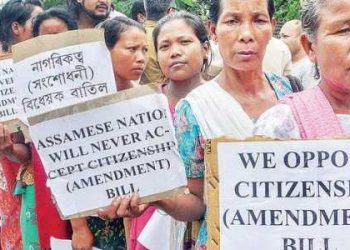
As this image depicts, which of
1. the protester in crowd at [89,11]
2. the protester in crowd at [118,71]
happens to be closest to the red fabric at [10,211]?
the protester in crowd at [118,71]

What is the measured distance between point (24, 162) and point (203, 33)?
110cm

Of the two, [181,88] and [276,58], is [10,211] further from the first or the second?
[276,58]

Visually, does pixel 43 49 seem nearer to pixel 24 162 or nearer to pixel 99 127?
pixel 99 127

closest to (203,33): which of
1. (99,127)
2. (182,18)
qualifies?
(182,18)

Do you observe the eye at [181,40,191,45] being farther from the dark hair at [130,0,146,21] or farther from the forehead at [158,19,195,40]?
the dark hair at [130,0,146,21]

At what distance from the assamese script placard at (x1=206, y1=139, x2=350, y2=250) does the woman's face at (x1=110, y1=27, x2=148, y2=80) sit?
5.89 ft

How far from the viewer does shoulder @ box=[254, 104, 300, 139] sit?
6.41ft

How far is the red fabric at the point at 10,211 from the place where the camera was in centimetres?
403

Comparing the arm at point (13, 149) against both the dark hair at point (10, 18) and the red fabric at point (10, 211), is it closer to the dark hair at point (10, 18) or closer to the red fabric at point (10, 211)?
the red fabric at point (10, 211)

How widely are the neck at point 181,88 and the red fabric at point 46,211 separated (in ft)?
2.32

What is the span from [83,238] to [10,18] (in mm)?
1662

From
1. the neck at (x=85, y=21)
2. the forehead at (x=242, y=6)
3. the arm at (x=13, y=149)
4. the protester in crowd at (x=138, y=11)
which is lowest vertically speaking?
the arm at (x=13, y=149)

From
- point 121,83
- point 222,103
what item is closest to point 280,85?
point 222,103

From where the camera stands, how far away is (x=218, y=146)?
6.40ft
